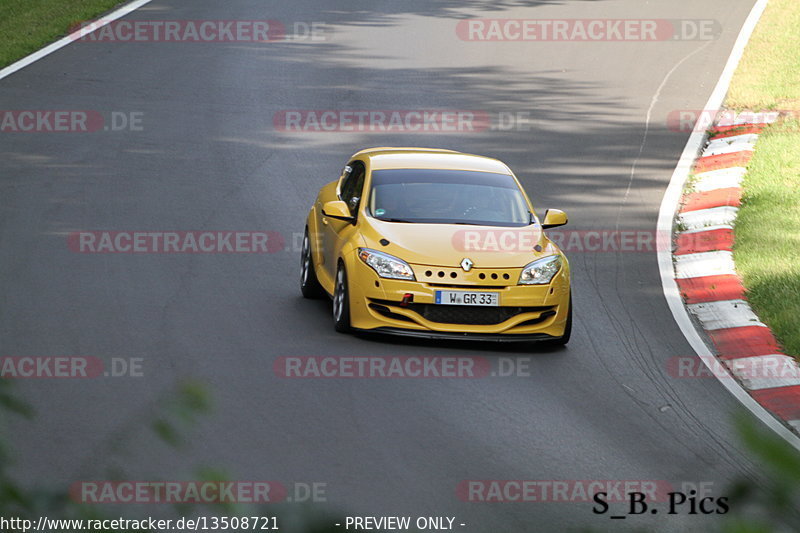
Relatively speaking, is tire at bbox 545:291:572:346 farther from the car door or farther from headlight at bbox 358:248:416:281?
the car door

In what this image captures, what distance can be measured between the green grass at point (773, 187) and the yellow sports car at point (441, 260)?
7.41ft

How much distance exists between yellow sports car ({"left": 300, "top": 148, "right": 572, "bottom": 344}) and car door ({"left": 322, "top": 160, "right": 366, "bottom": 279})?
2 cm

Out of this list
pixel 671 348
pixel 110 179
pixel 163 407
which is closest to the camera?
pixel 163 407

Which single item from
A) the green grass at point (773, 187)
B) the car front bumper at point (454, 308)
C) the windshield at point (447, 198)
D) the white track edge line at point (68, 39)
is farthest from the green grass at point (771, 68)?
the white track edge line at point (68, 39)

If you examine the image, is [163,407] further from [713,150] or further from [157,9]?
[157,9]

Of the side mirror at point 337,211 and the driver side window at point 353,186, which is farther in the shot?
the driver side window at point 353,186

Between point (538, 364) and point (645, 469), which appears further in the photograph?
point (538, 364)

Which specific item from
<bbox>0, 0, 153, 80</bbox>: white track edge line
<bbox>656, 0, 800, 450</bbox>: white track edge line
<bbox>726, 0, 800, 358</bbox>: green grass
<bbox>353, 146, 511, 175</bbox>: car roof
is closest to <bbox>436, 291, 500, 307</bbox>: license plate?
<bbox>656, 0, 800, 450</bbox>: white track edge line

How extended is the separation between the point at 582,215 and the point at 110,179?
20.8ft

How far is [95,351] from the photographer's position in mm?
9844

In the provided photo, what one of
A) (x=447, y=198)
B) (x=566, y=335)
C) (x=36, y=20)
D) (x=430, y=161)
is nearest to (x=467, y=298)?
(x=566, y=335)

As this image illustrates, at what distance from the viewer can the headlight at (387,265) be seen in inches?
413

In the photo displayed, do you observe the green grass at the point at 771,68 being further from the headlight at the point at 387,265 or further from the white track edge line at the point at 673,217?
the headlight at the point at 387,265

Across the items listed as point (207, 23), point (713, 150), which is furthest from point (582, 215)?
point (207, 23)
